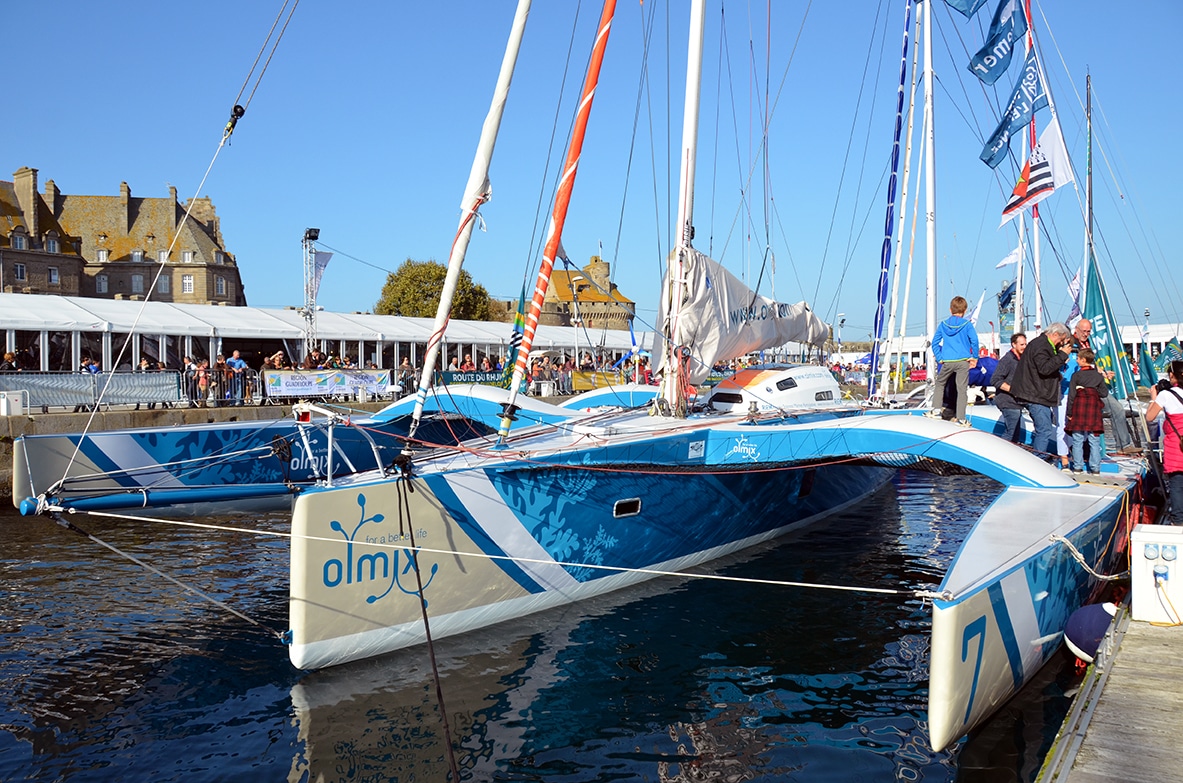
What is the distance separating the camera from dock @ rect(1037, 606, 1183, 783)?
322 centimetres

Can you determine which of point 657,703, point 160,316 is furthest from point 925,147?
point 160,316

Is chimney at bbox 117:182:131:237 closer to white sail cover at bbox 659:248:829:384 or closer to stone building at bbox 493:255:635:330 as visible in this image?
stone building at bbox 493:255:635:330

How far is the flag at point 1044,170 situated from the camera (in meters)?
11.8

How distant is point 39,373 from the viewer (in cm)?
1324

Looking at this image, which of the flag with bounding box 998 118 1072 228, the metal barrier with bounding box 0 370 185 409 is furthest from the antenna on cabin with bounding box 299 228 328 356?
the flag with bounding box 998 118 1072 228

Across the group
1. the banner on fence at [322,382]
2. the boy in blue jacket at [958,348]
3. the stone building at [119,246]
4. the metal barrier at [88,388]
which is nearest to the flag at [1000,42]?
the boy in blue jacket at [958,348]

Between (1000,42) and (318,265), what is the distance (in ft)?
51.6

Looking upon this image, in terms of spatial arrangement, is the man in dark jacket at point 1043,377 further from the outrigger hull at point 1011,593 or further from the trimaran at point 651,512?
the outrigger hull at point 1011,593

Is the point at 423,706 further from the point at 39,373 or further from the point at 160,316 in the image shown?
the point at 160,316

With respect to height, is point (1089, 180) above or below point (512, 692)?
above

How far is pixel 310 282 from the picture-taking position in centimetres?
2147

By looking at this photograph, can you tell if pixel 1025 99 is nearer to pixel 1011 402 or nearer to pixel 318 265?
pixel 1011 402

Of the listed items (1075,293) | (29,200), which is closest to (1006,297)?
(1075,293)

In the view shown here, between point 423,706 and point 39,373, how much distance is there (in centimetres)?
1121
